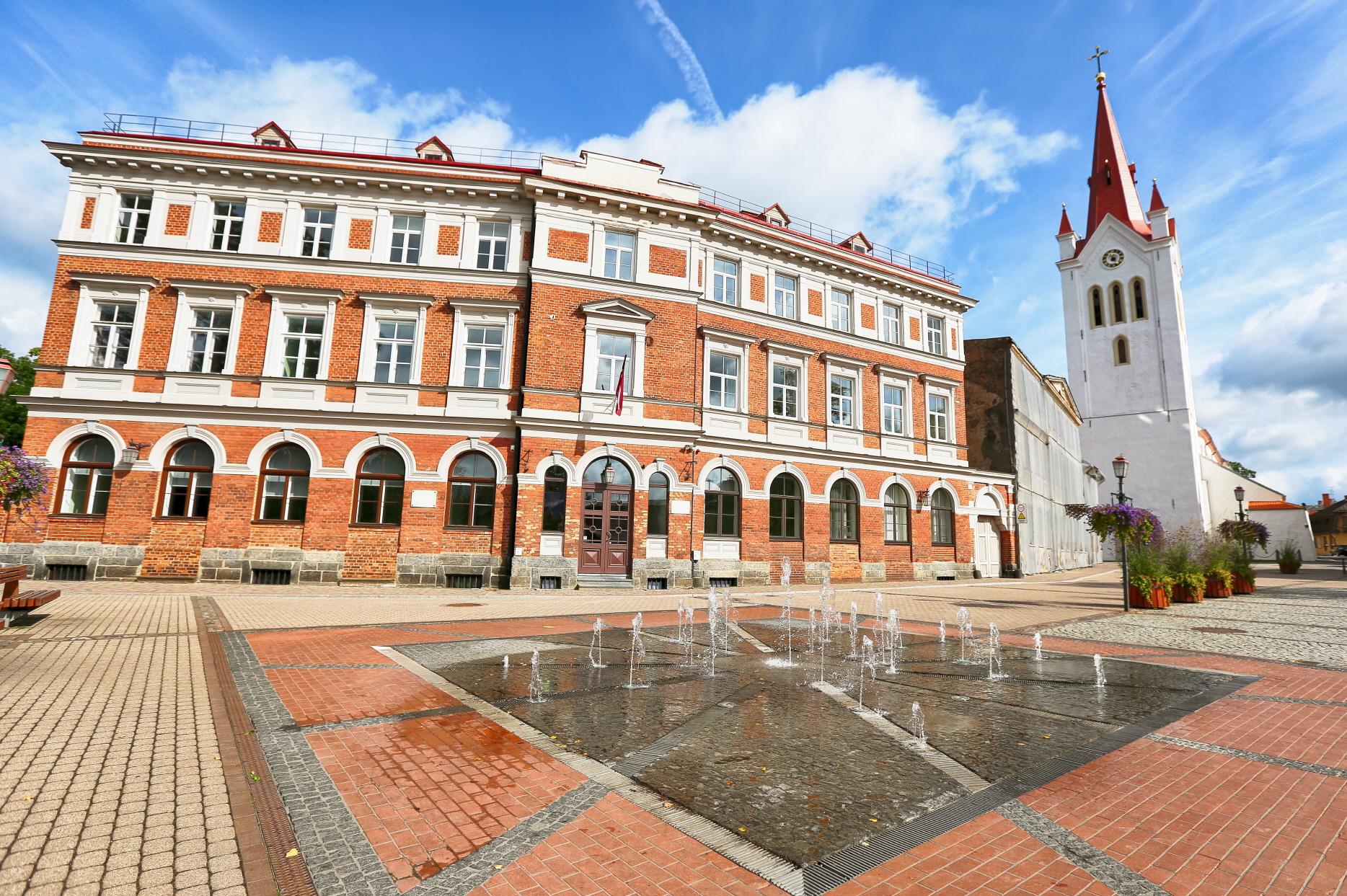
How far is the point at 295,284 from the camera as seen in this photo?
1916cm

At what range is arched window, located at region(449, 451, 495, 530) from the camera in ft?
61.7

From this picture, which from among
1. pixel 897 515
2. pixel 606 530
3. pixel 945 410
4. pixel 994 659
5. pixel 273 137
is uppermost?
pixel 273 137

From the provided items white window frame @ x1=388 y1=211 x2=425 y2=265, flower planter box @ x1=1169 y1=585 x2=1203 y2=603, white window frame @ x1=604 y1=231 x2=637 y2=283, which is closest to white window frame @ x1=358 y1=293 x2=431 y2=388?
white window frame @ x1=388 y1=211 x2=425 y2=265

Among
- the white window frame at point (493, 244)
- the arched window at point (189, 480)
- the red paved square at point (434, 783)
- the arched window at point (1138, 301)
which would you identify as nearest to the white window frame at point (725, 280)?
the white window frame at point (493, 244)

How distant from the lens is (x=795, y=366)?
77.5ft

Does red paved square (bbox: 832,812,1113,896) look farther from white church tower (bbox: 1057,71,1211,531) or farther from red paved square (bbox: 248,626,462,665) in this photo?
white church tower (bbox: 1057,71,1211,531)

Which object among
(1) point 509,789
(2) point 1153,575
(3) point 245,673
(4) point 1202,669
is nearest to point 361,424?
(3) point 245,673

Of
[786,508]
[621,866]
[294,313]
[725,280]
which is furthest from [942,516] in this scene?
[621,866]

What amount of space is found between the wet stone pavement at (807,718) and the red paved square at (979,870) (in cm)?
29

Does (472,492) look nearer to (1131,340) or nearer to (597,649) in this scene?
(597,649)

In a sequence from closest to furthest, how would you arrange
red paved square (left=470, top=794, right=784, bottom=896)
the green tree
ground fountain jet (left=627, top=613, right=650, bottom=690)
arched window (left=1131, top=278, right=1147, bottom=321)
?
1. red paved square (left=470, top=794, right=784, bottom=896)
2. ground fountain jet (left=627, top=613, right=650, bottom=690)
3. the green tree
4. arched window (left=1131, top=278, right=1147, bottom=321)

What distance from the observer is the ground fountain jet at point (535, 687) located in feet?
20.9

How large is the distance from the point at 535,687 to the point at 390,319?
16.2m

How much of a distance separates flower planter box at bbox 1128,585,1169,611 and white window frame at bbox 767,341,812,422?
37.0 feet
